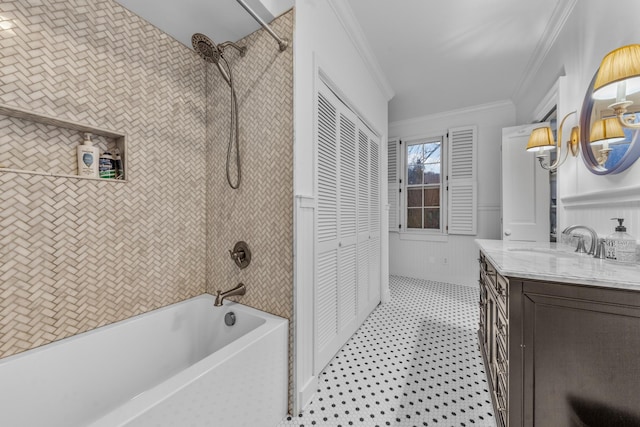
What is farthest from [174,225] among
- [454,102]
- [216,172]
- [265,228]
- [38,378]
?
[454,102]

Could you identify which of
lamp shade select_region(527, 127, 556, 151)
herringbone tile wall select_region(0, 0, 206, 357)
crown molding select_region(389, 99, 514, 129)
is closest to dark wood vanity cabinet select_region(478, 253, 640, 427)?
lamp shade select_region(527, 127, 556, 151)

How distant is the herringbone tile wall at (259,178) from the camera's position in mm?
1446

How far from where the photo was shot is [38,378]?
3.51 ft

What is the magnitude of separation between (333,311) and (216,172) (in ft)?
4.46

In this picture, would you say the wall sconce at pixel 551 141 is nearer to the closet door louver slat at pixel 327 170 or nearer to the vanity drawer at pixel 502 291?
the vanity drawer at pixel 502 291

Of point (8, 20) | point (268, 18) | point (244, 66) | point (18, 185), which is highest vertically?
point (268, 18)

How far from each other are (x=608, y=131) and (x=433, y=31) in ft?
4.82

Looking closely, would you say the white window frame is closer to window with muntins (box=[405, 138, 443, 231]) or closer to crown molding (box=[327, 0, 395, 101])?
window with muntins (box=[405, 138, 443, 231])

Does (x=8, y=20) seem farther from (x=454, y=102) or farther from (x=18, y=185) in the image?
(x=454, y=102)

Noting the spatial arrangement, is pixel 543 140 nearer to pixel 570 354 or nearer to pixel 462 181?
pixel 570 354

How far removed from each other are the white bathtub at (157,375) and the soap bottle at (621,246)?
1713 mm

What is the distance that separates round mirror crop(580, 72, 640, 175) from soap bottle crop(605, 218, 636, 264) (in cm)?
35

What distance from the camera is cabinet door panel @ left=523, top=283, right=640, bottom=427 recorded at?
84 cm

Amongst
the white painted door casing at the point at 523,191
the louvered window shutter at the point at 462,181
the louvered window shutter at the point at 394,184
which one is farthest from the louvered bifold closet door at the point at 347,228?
the louvered window shutter at the point at 462,181
